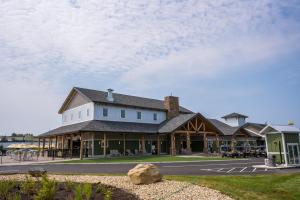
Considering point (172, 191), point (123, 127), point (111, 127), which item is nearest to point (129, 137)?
point (123, 127)

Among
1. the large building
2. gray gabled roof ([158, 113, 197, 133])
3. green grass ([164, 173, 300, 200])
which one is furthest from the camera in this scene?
gray gabled roof ([158, 113, 197, 133])

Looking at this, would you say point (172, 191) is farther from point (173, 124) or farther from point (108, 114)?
point (173, 124)

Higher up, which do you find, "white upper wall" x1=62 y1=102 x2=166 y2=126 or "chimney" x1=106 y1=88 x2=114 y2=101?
"chimney" x1=106 y1=88 x2=114 y2=101

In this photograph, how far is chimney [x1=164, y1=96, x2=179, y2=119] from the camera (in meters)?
45.0

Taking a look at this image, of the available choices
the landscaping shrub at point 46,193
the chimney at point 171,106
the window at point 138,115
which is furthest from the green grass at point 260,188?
the chimney at point 171,106

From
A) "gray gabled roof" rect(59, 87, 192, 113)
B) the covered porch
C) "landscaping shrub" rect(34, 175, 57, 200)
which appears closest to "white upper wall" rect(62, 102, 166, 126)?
"gray gabled roof" rect(59, 87, 192, 113)

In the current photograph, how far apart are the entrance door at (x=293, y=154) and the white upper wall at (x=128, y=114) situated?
22.4 m

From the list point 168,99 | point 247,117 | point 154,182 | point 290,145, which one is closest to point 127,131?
point 168,99

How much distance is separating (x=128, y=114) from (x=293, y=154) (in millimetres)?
23026

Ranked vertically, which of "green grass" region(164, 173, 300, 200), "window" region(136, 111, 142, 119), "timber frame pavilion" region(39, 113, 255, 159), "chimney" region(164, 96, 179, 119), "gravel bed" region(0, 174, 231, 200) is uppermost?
"chimney" region(164, 96, 179, 119)

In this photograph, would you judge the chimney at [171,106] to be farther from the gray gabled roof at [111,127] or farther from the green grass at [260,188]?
the green grass at [260,188]

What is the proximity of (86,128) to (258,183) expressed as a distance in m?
23.0

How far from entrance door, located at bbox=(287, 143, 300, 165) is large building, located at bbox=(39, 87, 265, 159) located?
58.4ft

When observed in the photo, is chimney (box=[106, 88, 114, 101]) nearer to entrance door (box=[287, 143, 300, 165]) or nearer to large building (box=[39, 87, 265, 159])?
large building (box=[39, 87, 265, 159])
